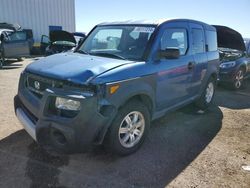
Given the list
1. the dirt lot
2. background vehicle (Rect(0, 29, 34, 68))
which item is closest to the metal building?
background vehicle (Rect(0, 29, 34, 68))

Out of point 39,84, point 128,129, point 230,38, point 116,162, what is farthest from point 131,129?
point 230,38

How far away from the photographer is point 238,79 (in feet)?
26.7

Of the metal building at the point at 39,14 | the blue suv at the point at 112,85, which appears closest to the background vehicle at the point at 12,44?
the metal building at the point at 39,14

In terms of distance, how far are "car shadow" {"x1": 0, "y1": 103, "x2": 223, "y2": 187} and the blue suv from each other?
9.9 inches

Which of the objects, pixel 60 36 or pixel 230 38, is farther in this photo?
pixel 60 36

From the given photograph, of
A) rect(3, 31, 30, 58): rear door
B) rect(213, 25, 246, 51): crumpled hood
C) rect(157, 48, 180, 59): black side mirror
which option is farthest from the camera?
rect(3, 31, 30, 58): rear door

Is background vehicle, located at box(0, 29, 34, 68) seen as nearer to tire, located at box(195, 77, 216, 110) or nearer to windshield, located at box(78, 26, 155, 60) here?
windshield, located at box(78, 26, 155, 60)

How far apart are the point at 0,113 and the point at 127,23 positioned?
301cm

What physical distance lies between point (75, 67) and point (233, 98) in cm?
544

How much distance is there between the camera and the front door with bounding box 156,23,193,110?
3.89 metres

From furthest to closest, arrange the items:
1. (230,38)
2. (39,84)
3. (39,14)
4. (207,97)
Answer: (39,14)
(230,38)
(207,97)
(39,84)

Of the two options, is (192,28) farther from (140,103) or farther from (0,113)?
(0,113)

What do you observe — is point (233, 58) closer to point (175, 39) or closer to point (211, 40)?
point (211, 40)

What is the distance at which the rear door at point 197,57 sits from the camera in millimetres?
4797
